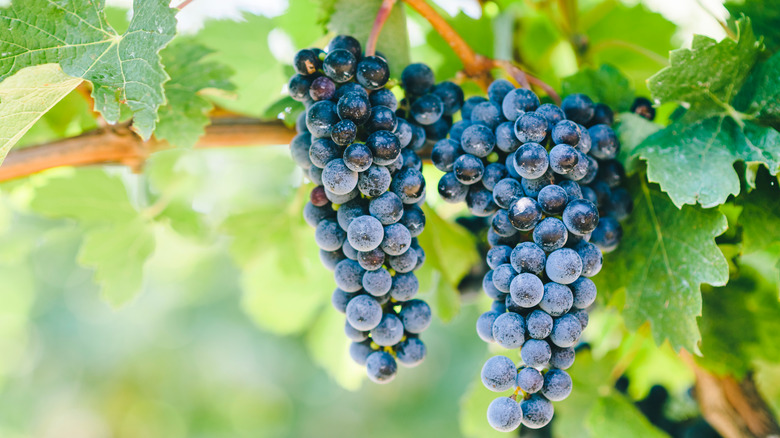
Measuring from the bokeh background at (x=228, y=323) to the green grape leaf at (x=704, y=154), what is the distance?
19 cm

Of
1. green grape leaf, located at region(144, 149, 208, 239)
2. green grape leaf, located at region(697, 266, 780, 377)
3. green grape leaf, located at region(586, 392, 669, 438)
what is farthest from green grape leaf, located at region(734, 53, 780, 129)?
green grape leaf, located at region(144, 149, 208, 239)

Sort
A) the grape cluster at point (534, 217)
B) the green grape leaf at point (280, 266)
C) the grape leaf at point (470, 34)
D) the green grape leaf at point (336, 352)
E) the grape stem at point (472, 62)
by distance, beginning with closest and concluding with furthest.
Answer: the grape cluster at point (534, 217), the grape stem at point (472, 62), the grape leaf at point (470, 34), the green grape leaf at point (280, 266), the green grape leaf at point (336, 352)

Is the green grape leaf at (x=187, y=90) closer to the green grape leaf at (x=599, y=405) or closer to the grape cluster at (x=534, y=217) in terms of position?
the grape cluster at (x=534, y=217)

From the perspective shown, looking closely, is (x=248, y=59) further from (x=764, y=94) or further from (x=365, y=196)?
(x=764, y=94)

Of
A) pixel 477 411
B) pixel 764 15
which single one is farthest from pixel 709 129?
pixel 477 411

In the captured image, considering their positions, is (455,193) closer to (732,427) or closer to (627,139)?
(627,139)

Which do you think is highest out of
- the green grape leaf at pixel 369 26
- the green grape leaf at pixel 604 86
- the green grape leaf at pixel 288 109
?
the green grape leaf at pixel 604 86

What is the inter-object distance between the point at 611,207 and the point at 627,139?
0.08 metres

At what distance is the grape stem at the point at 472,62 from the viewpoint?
72 centimetres

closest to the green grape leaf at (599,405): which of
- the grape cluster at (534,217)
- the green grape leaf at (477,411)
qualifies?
the green grape leaf at (477,411)

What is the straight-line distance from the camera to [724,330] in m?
0.86

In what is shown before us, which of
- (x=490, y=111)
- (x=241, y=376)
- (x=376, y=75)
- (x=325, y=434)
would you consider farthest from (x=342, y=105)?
(x=325, y=434)

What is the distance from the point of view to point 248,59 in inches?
43.1

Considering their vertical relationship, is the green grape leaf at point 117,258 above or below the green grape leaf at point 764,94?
below
